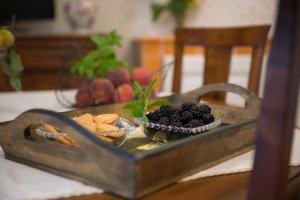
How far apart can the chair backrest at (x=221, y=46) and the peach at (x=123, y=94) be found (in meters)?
0.53

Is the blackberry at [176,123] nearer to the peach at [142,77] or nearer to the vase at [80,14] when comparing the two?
the peach at [142,77]

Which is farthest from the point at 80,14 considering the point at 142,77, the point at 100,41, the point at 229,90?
the point at 229,90

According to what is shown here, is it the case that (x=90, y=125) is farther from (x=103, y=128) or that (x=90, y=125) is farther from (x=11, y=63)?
(x=11, y=63)

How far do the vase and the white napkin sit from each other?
2.39 m

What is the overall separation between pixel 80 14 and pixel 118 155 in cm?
260

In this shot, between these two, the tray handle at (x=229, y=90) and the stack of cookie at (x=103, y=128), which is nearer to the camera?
the stack of cookie at (x=103, y=128)

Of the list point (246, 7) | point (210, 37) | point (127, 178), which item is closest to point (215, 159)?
point (127, 178)

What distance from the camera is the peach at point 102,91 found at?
110 cm

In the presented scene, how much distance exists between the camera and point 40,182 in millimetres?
581

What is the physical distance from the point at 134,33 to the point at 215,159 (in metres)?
2.97

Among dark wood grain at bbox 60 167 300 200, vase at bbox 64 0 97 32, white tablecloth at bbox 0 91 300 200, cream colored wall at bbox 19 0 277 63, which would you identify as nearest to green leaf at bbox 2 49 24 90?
white tablecloth at bbox 0 91 300 200

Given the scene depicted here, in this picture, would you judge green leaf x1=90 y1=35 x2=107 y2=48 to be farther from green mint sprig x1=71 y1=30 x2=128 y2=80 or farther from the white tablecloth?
the white tablecloth

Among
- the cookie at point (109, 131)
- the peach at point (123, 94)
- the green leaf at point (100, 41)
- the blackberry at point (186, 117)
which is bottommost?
A: the peach at point (123, 94)

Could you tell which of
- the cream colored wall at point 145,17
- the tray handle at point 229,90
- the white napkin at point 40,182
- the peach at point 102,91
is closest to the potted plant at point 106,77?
the peach at point 102,91
